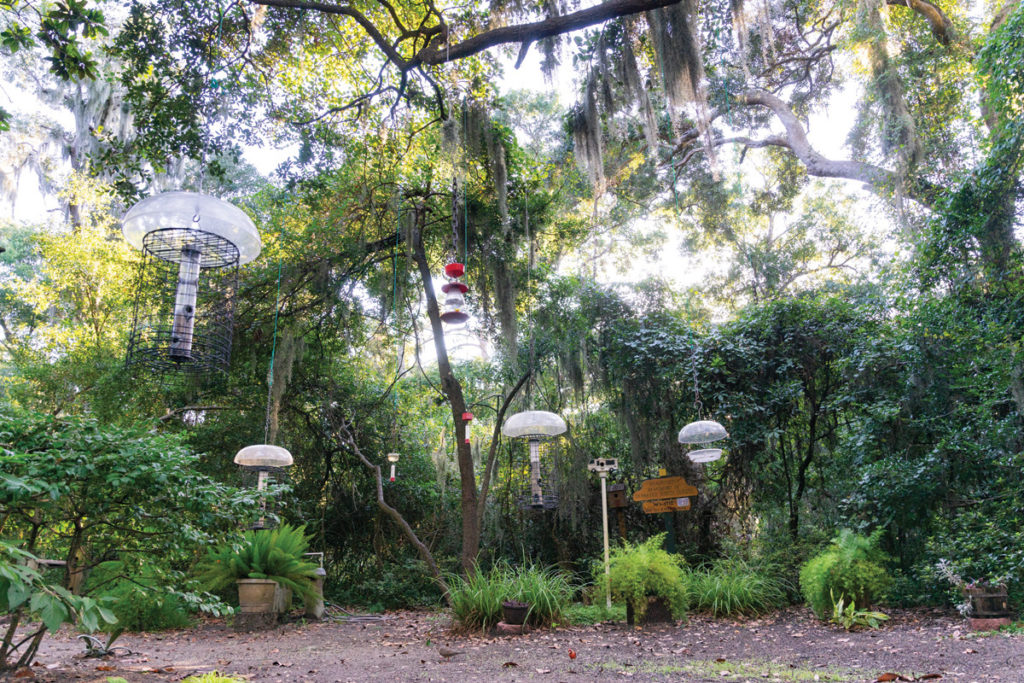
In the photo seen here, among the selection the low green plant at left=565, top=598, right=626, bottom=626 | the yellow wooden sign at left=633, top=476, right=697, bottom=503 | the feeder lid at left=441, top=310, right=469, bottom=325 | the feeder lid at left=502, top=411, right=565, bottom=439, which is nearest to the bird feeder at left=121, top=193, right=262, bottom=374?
the feeder lid at left=441, top=310, right=469, bottom=325

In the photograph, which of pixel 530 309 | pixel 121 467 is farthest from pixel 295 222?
pixel 121 467

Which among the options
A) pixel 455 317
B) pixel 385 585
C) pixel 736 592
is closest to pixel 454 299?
pixel 455 317

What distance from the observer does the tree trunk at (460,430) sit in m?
5.97

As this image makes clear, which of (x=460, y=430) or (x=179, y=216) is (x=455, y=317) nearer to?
(x=460, y=430)

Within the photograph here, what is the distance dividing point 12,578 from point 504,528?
7641mm

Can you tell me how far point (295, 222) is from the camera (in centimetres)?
687

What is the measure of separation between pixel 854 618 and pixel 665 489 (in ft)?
7.59

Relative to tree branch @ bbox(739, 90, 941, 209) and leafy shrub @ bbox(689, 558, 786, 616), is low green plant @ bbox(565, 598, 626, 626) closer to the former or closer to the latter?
leafy shrub @ bbox(689, 558, 786, 616)

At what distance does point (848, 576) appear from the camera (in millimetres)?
5270

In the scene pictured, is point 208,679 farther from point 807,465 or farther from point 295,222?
point 807,465

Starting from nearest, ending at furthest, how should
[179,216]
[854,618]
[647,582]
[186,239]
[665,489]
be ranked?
[179,216] < [186,239] < [854,618] < [647,582] < [665,489]

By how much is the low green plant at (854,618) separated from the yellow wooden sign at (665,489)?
197cm

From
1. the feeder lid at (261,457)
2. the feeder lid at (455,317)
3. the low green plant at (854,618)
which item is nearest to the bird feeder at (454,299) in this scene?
the feeder lid at (455,317)

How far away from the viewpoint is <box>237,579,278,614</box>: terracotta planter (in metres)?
5.85
